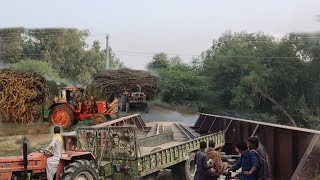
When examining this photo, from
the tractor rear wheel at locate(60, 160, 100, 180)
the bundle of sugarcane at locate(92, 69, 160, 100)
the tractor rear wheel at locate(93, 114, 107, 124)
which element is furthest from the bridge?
the bundle of sugarcane at locate(92, 69, 160, 100)

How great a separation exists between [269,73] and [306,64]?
11.0 feet

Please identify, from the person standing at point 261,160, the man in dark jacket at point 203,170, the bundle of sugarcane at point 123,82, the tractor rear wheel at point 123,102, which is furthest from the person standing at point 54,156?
the tractor rear wheel at point 123,102

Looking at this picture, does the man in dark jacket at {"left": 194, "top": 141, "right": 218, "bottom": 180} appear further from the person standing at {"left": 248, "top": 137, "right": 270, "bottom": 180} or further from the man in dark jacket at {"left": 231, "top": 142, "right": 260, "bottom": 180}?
the person standing at {"left": 248, "top": 137, "right": 270, "bottom": 180}

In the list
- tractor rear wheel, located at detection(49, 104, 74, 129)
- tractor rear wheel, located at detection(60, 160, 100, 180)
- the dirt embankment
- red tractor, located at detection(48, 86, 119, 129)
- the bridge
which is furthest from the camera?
red tractor, located at detection(48, 86, 119, 129)

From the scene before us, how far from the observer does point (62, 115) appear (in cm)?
2028

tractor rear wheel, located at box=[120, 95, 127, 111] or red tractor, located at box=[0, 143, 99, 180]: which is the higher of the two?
red tractor, located at box=[0, 143, 99, 180]

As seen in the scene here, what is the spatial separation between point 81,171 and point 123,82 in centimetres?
2028

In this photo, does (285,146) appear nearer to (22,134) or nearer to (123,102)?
(22,134)

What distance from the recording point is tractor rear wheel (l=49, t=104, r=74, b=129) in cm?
2014

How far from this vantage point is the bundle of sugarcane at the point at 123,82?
26.9m

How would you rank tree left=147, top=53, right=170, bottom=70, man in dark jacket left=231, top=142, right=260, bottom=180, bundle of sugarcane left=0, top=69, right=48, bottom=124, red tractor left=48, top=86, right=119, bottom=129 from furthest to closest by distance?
1. tree left=147, top=53, right=170, bottom=70
2. bundle of sugarcane left=0, top=69, right=48, bottom=124
3. red tractor left=48, top=86, right=119, bottom=129
4. man in dark jacket left=231, top=142, right=260, bottom=180

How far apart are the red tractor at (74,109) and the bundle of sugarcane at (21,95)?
1797 mm

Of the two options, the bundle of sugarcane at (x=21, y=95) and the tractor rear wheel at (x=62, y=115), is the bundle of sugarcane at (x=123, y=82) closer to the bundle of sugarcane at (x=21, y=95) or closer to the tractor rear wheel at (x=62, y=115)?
the bundle of sugarcane at (x=21, y=95)

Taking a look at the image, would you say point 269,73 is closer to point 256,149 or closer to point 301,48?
point 301,48
